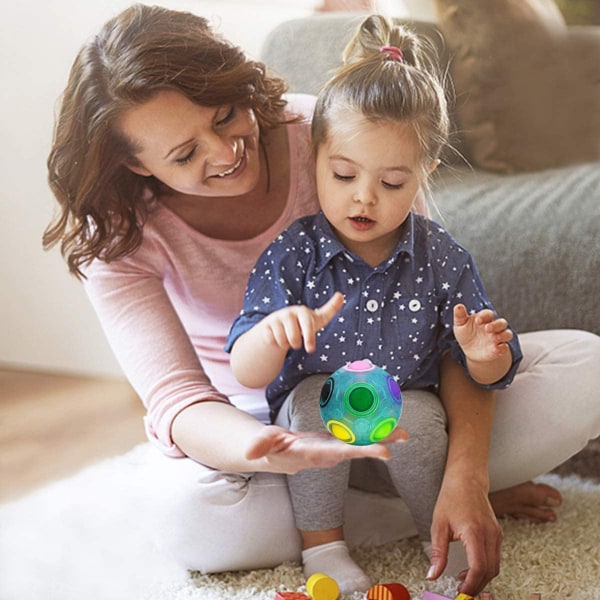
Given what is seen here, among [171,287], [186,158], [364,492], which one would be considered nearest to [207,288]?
[171,287]

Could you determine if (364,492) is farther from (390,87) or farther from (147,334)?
(390,87)

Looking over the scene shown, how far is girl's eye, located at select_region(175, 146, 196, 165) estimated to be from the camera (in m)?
0.73

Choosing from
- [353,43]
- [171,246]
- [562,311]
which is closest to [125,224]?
[171,246]

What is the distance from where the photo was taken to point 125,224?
790 mm

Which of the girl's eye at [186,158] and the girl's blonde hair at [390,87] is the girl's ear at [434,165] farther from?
the girl's eye at [186,158]

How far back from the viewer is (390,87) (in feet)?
2.27

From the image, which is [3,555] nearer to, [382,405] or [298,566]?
[298,566]

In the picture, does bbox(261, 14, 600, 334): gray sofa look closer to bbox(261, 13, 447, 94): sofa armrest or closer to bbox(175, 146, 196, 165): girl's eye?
bbox(261, 13, 447, 94): sofa armrest

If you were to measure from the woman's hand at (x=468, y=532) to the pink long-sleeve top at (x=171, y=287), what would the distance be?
19cm

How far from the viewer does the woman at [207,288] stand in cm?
72

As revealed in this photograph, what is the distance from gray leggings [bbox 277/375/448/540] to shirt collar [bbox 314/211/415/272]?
0.10 meters

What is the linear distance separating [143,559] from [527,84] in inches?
20.9

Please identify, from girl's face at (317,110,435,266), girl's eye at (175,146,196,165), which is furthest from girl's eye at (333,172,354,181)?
girl's eye at (175,146,196,165)

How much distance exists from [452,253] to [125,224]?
0.26 m
